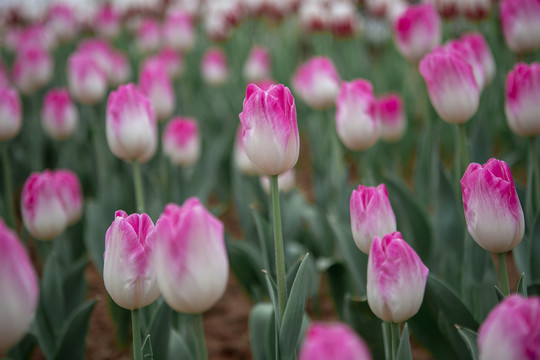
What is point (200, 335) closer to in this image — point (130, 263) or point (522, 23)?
point (130, 263)

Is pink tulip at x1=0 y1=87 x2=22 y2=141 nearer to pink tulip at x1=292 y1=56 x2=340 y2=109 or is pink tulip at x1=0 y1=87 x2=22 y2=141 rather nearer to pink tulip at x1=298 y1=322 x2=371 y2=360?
pink tulip at x1=292 y1=56 x2=340 y2=109

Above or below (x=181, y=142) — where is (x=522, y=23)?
above

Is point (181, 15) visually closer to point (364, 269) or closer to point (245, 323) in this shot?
point (245, 323)

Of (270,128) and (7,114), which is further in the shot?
(7,114)

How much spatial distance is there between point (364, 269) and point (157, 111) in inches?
36.8

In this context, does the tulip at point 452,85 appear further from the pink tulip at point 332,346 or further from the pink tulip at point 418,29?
the pink tulip at point 332,346

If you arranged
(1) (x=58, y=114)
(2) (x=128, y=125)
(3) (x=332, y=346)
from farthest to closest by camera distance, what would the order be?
(1) (x=58, y=114), (2) (x=128, y=125), (3) (x=332, y=346)

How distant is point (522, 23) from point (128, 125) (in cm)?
113

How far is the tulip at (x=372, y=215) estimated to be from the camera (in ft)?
2.69

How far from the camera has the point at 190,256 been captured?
0.60 m

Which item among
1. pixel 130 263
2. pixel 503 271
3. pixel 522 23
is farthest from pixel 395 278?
pixel 522 23

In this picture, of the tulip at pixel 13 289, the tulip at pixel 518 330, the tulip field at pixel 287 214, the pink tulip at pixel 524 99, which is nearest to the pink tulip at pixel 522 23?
the tulip field at pixel 287 214

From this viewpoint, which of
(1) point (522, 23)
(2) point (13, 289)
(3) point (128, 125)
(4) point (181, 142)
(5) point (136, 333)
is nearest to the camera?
(2) point (13, 289)

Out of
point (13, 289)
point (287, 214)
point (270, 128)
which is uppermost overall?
point (270, 128)
